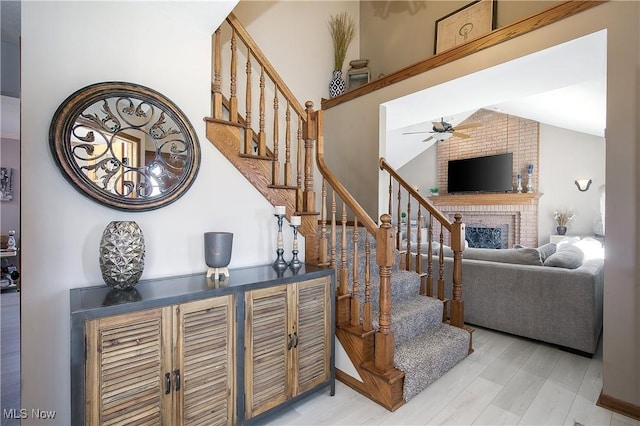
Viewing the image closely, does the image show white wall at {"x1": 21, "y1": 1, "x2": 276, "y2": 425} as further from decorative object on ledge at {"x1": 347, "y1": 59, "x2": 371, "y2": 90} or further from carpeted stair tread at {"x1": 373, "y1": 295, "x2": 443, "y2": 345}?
decorative object on ledge at {"x1": 347, "y1": 59, "x2": 371, "y2": 90}

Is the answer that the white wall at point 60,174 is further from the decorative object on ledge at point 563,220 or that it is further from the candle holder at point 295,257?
the decorative object on ledge at point 563,220

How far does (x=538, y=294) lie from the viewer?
112 inches

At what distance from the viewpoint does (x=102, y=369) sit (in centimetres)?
124


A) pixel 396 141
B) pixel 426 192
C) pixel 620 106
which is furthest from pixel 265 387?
pixel 426 192

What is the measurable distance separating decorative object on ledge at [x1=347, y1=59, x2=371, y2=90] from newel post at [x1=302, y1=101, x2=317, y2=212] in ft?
5.84

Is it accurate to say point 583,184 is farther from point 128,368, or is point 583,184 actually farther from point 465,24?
point 128,368

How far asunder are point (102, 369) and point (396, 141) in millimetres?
6424

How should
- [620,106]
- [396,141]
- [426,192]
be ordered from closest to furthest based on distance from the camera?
1. [620,106]
2. [396,141]
3. [426,192]

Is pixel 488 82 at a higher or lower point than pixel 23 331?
higher

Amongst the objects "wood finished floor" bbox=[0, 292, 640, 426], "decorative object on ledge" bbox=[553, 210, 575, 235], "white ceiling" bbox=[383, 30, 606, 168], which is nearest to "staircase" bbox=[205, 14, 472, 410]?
"wood finished floor" bbox=[0, 292, 640, 426]

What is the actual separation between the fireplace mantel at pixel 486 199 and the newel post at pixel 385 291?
5.78 metres

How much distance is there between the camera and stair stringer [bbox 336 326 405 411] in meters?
1.96

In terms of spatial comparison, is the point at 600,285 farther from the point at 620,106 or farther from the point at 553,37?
the point at 553,37

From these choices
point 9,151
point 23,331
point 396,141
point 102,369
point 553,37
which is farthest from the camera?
point 396,141
